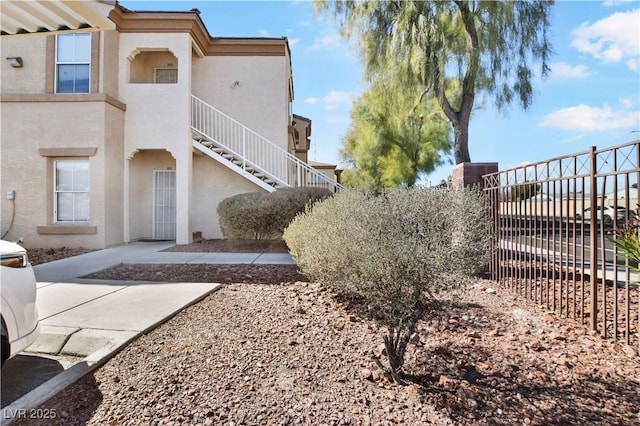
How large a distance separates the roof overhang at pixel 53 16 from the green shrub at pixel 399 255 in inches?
147

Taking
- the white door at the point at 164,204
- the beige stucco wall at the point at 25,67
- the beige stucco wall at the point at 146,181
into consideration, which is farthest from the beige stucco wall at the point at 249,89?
the beige stucco wall at the point at 25,67

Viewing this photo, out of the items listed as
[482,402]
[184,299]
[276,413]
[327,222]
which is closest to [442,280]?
[482,402]

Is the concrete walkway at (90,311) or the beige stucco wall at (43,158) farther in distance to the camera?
the beige stucco wall at (43,158)

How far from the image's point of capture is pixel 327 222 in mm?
5168

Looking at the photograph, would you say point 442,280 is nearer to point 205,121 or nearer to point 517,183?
point 517,183

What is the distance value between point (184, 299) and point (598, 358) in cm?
467

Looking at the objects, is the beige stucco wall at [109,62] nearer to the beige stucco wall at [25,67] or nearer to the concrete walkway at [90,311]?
the beige stucco wall at [25,67]

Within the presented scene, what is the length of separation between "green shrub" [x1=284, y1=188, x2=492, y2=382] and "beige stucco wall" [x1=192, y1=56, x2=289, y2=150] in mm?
9156

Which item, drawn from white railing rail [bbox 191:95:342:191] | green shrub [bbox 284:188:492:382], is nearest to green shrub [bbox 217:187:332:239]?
white railing rail [bbox 191:95:342:191]

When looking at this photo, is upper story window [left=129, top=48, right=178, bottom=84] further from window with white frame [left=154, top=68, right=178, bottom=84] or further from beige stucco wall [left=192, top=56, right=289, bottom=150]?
beige stucco wall [left=192, top=56, right=289, bottom=150]

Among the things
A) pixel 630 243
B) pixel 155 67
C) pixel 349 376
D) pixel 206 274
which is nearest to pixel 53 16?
pixel 206 274

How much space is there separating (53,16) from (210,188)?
8331 mm

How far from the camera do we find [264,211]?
1026cm

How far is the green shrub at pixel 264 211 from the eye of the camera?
10.2 m
